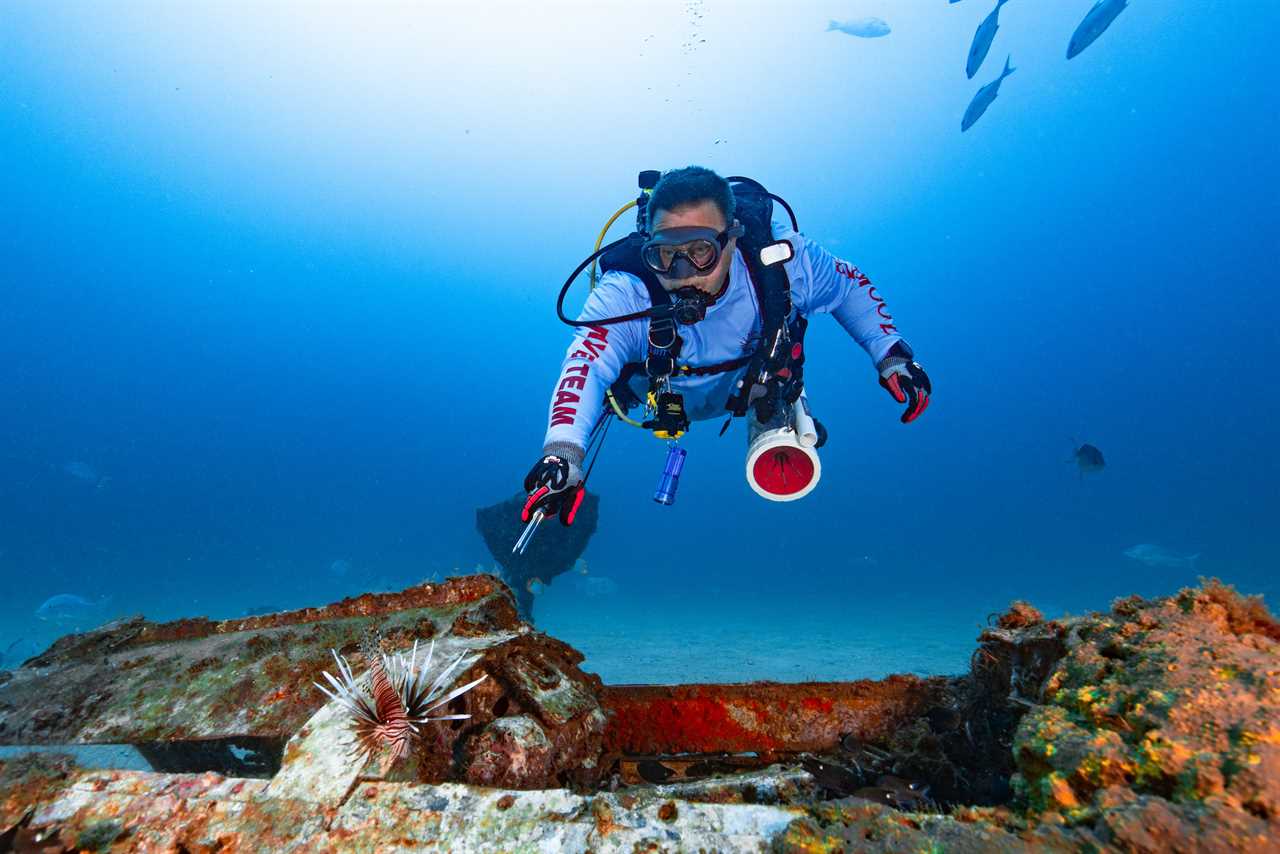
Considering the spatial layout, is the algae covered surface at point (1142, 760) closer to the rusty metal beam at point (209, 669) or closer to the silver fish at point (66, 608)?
the rusty metal beam at point (209, 669)

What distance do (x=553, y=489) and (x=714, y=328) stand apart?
229 centimetres

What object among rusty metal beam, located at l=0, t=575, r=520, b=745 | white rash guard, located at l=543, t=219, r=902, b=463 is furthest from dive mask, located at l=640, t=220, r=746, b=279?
rusty metal beam, located at l=0, t=575, r=520, b=745

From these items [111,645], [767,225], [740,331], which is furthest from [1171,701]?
[111,645]

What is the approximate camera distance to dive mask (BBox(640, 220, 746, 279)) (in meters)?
4.15

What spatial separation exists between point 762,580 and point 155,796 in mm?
57814

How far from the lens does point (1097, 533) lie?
6356 cm

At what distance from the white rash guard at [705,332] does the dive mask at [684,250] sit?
0.33m

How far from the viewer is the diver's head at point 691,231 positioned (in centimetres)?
419

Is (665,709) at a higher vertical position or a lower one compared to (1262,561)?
lower

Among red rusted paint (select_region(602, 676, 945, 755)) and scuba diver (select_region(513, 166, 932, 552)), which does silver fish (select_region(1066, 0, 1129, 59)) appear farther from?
red rusted paint (select_region(602, 676, 945, 755))

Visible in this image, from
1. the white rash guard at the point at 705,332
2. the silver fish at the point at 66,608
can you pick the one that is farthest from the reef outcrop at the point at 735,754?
the silver fish at the point at 66,608

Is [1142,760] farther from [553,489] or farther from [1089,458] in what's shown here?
[1089,458]

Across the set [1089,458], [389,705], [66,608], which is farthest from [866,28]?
[66,608]

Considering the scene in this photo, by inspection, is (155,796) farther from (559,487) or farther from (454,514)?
(454,514)
